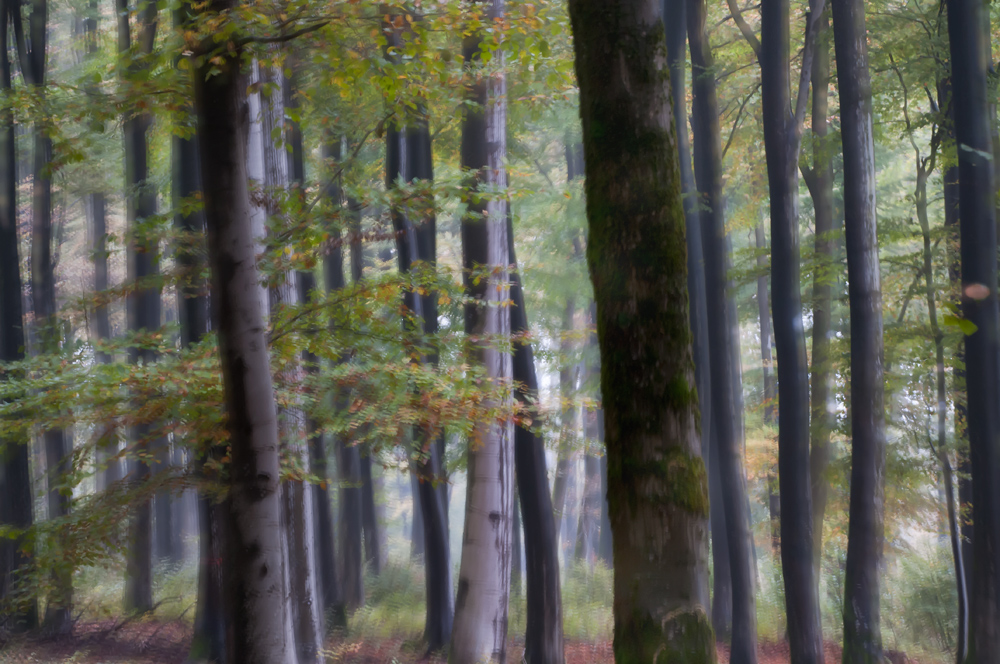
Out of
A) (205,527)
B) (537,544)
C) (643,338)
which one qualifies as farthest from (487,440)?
(643,338)

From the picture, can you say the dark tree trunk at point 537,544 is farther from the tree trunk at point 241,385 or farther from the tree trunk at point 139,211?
the tree trunk at point 241,385

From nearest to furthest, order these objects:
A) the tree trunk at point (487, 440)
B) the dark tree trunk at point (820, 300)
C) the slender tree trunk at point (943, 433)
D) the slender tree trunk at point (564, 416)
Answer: the tree trunk at point (487, 440) < the slender tree trunk at point (943, 433) < the dark tree trunk at point (820, 300) < the slender tree trunk at point (564, 416)

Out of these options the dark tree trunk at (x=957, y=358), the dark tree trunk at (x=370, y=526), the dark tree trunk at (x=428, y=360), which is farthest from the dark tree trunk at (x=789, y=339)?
the dark tree trunk at (x=370, y=526)

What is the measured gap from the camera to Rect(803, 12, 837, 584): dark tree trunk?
41.5 feet

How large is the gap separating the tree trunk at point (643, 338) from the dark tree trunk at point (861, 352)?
767 cm

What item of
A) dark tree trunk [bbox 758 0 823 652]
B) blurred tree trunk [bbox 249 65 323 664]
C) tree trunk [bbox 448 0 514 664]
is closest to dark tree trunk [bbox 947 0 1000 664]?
dark tree trunk [bbox 758 0 823 652]

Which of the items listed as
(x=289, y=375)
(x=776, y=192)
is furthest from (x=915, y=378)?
(x=289, y=375)

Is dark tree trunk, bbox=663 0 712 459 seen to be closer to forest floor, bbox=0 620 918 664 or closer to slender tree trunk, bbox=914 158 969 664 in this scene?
slender tree trunk, bbox=914 158 969 664

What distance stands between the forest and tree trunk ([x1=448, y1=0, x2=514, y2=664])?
5 centimetres

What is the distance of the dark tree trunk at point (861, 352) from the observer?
382 inches

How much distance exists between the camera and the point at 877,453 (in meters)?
9.88

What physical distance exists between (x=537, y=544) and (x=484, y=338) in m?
4.25

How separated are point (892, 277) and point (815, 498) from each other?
15.4ft

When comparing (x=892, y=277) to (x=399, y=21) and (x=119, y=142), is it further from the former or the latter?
(x=119, y=142)
